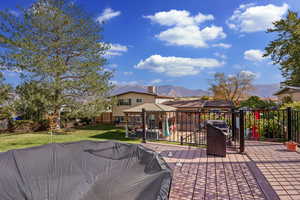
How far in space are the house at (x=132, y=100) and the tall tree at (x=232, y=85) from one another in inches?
579

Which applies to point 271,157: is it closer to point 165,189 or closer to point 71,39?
point 165,189

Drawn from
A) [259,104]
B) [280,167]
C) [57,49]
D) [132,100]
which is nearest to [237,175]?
[280,167]

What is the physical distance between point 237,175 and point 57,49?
15901mm

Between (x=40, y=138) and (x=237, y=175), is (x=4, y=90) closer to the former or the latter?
(x=40, y=138)

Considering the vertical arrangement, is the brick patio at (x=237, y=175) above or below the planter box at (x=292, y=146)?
below

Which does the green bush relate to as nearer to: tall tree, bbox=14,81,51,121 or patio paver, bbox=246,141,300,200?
tall tree, bbox=14,81,51,121

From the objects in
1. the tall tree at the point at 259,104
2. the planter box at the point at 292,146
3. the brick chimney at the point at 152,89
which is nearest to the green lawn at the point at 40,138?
the planter box at the point at 292,146

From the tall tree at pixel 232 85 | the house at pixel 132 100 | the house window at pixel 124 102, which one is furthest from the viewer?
the tall tree at pixel 232 85

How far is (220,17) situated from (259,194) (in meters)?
12.4

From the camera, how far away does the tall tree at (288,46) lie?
1531 cm

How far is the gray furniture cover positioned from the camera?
111 inches

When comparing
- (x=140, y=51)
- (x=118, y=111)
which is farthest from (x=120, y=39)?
(x=118, y=111)

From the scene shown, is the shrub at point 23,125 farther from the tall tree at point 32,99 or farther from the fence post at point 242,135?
the fence post at point 242,135

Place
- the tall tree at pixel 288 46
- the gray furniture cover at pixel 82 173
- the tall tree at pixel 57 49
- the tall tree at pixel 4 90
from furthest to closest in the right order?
the tall tree at pixel 288 46 < the tall tree at pixel 4 90 < the tall tree at pixel 57 49 < the gray furniture cover at pixel 82 173
